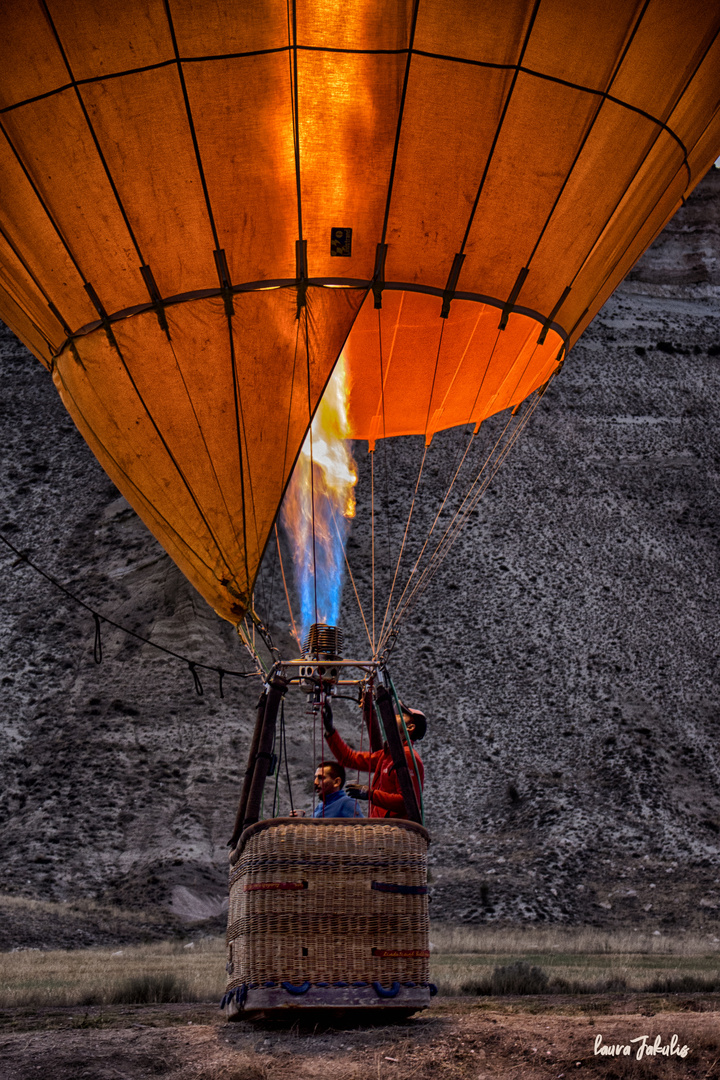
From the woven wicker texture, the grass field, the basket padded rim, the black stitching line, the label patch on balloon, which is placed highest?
the label patch on balloon

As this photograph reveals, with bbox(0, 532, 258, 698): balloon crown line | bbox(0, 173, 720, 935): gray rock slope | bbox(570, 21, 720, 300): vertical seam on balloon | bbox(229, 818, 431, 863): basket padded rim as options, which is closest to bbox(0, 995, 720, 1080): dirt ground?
bbox(229, 818, 431, 863): basket padded rim

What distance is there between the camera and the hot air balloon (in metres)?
5.31

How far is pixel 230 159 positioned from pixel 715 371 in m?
A: 30.5

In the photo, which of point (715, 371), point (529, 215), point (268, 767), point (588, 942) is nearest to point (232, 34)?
point (529, 215)

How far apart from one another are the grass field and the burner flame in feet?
9.70

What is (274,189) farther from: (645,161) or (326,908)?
(326,908)

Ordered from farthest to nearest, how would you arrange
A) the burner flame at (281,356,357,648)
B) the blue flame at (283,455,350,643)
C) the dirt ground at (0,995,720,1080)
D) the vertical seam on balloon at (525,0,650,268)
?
the blue flame at (283,455,350,643), the burner flame at (281,356,357,648), the vertical seam on balloon at (525,0,650,268), the dirt ground at (0,995,720,1080)

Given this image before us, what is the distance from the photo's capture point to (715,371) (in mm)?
33000

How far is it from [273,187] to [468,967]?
719 centimetres

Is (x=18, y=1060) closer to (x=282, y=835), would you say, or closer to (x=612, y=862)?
(x=282, y=835)

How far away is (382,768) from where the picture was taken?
5.45m

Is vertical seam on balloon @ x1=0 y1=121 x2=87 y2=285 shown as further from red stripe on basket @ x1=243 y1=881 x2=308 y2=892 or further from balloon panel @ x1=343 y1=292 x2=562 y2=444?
red stripe on basket @ x1=243 y1=881 x2=308 y2=892

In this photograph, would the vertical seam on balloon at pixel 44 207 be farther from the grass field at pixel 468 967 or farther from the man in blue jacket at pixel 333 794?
the grass field at pixel 468 967

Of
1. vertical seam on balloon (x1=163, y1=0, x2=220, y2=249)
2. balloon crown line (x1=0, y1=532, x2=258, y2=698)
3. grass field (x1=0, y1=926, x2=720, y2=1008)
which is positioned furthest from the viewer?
balloon crown line (x1=0, y1=532, x2=258, y2=698)
